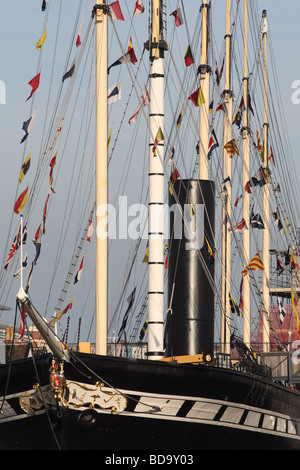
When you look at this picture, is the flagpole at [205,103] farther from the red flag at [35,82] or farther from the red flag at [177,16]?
the red flag at [35,82]

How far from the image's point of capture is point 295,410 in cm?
2573

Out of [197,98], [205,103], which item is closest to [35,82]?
[197,98]

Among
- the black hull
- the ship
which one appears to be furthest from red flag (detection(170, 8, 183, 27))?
the black hull

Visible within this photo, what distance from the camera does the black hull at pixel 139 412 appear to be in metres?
19.2

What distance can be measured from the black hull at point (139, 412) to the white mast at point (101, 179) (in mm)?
1576

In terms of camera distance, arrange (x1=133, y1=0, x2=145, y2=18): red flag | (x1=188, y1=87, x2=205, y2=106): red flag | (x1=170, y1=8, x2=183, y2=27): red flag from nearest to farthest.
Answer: (x1=133, y1=0, x2=145, y2=18): red flag < (x1=188, y1=87, x2=205, y2=106): red flag < (x1=170, y1=8, x2=183, y2=27): red flag

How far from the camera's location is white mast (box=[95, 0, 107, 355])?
20734 millimetres

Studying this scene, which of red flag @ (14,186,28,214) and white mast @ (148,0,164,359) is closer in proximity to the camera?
white mast @ (148,0,164,359)

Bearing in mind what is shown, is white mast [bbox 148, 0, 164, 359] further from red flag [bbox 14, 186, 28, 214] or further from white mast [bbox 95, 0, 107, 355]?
red flag [bbox 14, 186, 28, 214]

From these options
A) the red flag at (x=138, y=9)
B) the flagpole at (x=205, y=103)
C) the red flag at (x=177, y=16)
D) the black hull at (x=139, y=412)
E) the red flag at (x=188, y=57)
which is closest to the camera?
the black hull at (x=139, y=412)

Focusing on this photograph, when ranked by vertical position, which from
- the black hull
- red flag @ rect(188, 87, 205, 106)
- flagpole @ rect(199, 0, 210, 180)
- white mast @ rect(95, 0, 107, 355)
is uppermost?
flagpole @ rect(199, 0, 210, 180)

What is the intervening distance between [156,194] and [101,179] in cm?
244

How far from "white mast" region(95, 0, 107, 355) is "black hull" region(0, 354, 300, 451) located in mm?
1576

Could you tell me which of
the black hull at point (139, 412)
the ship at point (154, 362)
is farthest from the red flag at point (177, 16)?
the black hull at point (139, 412)
